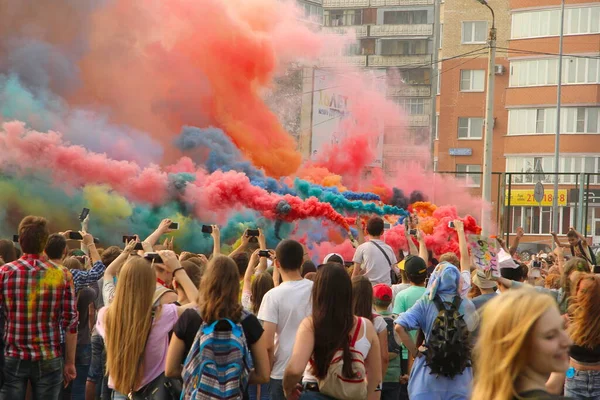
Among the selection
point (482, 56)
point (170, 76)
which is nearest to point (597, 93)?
point (482, 56)

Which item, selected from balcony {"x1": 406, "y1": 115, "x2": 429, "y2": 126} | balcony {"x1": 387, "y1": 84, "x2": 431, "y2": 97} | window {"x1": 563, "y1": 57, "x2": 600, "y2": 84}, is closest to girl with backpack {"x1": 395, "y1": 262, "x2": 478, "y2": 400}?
balcony {"x1": 406, "y1": 115, "x2": 429, "y2": 126}

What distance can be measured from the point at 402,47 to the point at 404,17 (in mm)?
2370

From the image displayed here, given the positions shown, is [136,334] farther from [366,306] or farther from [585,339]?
[585,339]

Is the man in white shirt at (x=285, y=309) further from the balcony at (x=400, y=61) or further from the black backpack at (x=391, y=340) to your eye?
the balcony at (x=400, y=61)

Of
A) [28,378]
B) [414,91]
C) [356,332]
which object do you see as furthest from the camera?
[414,91]

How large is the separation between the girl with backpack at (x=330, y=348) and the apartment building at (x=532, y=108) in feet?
131

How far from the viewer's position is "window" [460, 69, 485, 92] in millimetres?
53844

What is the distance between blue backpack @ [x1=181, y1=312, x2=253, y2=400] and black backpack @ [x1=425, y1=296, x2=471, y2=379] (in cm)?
170

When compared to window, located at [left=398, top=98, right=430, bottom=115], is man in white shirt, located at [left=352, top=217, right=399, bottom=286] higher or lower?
lower

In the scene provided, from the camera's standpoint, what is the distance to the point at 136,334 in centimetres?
660

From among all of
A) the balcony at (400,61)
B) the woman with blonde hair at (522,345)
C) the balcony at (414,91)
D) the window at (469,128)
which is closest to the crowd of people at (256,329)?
the woman with blonde hair at (522,345)

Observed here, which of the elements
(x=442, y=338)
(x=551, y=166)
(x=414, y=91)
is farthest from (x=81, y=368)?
(x=414, y=91)

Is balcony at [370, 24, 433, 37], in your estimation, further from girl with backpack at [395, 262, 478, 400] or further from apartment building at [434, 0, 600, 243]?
girl with backpack at [395, 262, 478, 400]

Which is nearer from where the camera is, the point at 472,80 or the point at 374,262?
the point at 374,262
